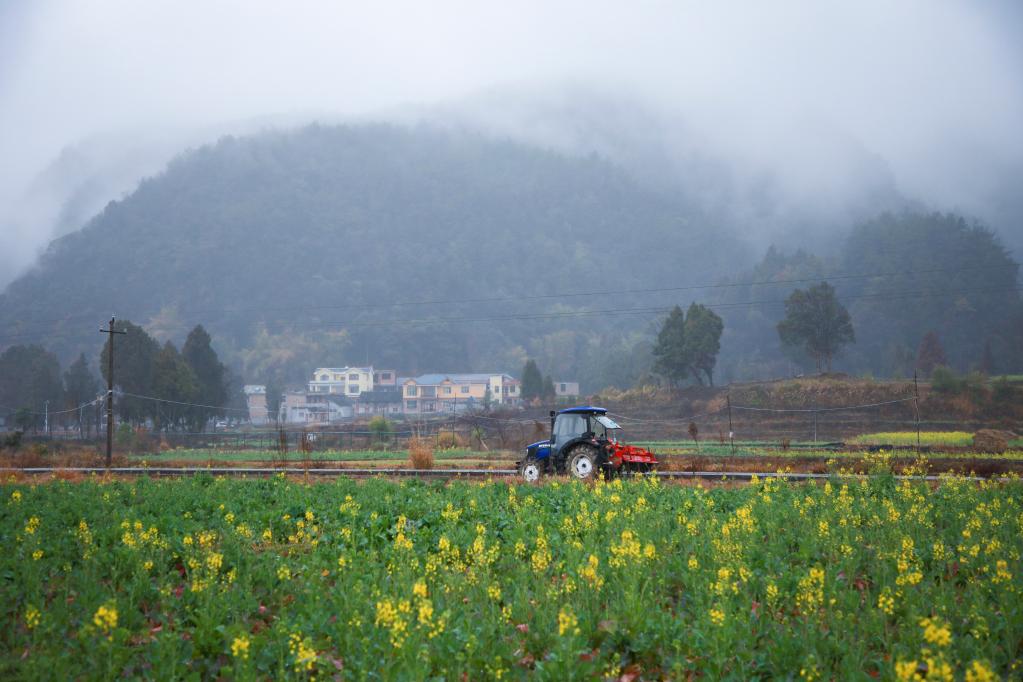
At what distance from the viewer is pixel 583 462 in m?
22.1

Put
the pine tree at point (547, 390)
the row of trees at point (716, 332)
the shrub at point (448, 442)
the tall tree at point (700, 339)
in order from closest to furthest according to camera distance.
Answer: the shrub at point (448, 442) → the tall tree at point (700, 339) → the row of trees at point (716, 332) → the pine tree at point (547, 390)

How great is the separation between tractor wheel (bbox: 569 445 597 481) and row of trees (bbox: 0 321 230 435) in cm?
4897

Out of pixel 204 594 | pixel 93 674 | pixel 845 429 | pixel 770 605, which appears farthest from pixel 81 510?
pixel 845 429

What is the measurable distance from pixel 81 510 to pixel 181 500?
1680 mm

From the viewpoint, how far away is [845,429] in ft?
192

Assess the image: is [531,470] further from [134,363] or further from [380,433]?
[134,363]

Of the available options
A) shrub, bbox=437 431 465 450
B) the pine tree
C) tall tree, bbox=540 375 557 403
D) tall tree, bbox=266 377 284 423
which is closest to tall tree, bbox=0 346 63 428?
tall tree, bbox=266 377 284 423

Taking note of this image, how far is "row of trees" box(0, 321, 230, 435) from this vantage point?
75.7 metres

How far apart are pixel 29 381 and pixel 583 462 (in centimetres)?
10737

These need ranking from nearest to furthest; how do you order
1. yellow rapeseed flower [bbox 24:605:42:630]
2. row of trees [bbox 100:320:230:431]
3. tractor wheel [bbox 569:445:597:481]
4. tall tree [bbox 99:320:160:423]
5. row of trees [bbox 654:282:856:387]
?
yellow rapeseed flower [bbox 24:605:42:630], tractor wheel [bbox 569:445:597:481], row of trees [bbox 100:320:230:431], tall tree [bbox 99:320:160:423], row of trees [bbox 654:282:856:387]

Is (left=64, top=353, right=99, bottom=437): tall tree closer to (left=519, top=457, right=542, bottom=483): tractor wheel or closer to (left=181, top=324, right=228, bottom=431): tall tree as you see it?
(left=181, top=324, right=228, bottom=431): tall tree

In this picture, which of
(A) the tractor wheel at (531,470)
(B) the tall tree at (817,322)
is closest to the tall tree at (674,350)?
(B) the tall tree at (817,322)

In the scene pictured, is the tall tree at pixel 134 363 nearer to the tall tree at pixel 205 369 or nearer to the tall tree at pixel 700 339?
the tall tree at pixel 205 369

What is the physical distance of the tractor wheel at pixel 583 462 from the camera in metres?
21.9
